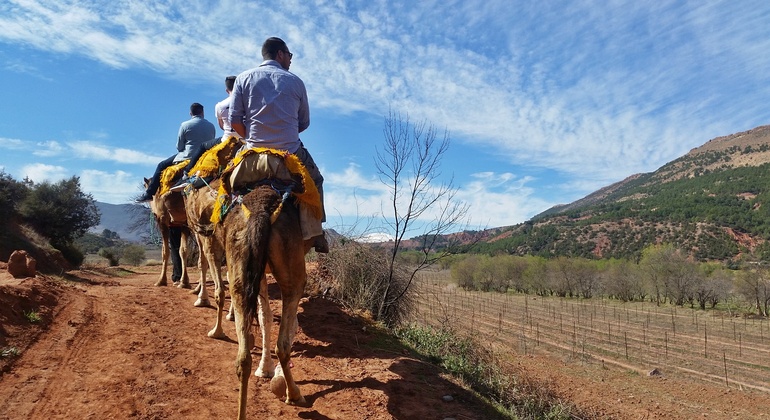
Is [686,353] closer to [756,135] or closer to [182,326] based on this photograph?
[182,326]

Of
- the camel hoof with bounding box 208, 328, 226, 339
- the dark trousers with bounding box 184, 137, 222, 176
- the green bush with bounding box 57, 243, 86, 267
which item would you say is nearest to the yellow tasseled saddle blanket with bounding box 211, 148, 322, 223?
the camel hoof with bounding box 208, 328, 226, 339

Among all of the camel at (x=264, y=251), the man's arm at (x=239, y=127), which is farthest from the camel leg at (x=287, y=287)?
the man's arm at (x=239, y=127)

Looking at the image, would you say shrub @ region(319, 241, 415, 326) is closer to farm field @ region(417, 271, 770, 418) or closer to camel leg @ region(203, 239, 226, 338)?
farm field @ region(417, 271, 770, 418)

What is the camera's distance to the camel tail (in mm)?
3082

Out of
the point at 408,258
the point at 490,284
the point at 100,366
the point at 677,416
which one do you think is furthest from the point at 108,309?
the point at 490,284

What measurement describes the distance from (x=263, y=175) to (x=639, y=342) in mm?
34788

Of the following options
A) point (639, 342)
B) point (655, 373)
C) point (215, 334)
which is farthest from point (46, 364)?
point (639, 342)

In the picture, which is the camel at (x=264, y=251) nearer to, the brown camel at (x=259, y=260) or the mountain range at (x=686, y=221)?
the brown camel at (x=259, y=260)

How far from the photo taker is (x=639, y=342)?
103ft

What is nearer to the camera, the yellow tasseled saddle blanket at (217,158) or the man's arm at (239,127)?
the man's arm at (239,127)

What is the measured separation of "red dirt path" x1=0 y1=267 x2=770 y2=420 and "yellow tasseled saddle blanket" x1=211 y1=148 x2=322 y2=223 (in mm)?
1489

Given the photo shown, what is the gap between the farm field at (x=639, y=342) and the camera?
21016mm

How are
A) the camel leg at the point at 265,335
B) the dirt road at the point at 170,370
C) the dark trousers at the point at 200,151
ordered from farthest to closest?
1. the dark trousers at the point at 200,151
2. the camel leg at the point at 265,335
3. the dirt road at the point at 170,370

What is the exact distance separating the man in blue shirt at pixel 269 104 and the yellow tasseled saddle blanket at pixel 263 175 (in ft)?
1.27
